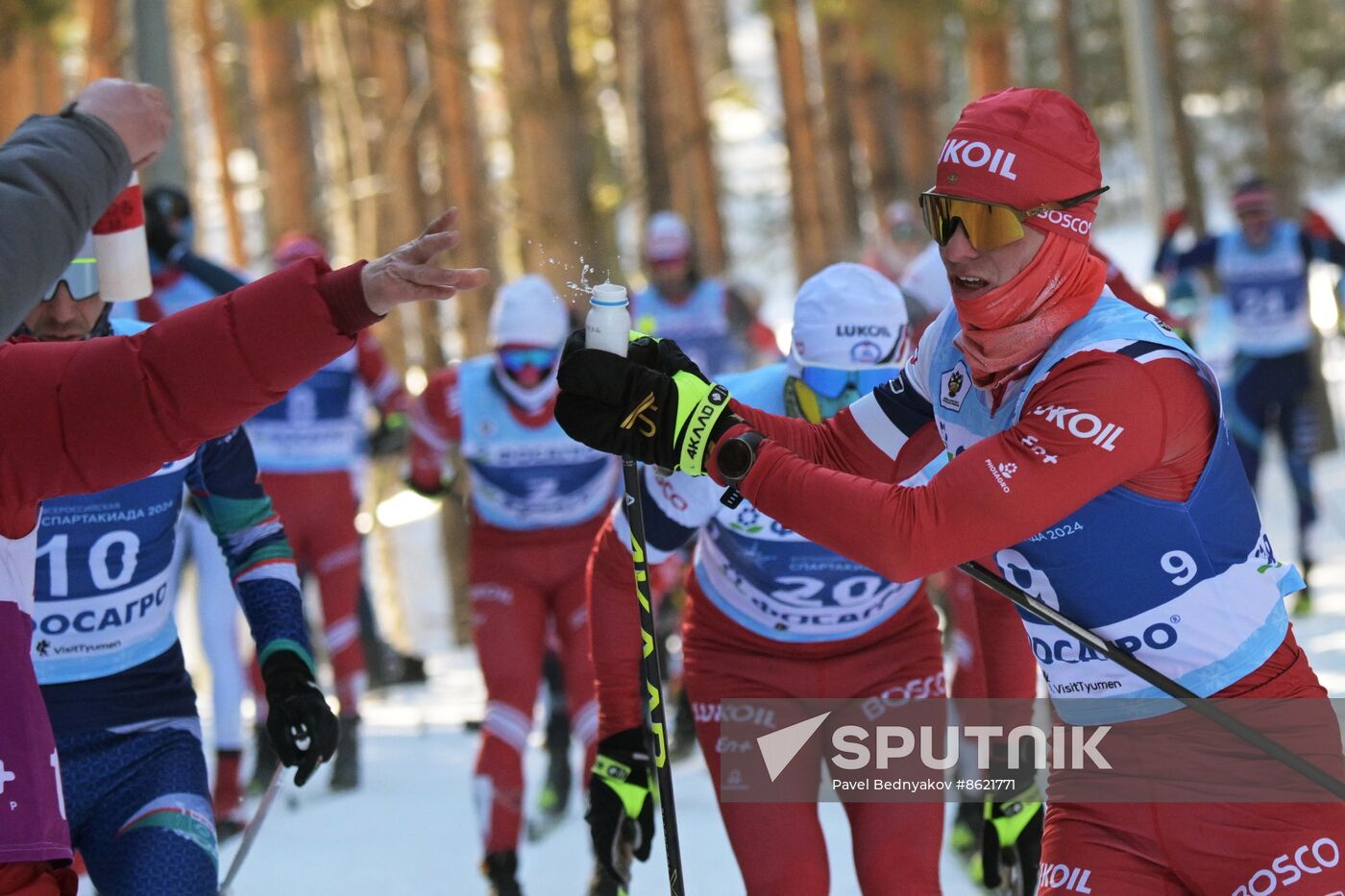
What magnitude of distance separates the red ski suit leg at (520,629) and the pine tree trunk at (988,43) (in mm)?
10782

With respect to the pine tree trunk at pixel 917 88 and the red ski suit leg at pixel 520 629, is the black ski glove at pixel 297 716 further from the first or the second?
the pine tree trunk at pixel 917 88

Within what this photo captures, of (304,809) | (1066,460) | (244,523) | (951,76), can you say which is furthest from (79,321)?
(951,76)

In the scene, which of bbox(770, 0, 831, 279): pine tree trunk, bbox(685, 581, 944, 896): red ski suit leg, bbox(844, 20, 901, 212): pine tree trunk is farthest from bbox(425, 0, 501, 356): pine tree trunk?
bbox(685, 581, 944, 896): red ski suit leg

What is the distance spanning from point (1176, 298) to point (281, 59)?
9509 millimetres

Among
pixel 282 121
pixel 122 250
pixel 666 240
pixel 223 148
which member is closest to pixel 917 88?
pixel 282 121

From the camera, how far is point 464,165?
17047mm

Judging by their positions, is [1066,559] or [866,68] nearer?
[1066,559]

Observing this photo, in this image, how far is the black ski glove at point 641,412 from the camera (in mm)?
3037

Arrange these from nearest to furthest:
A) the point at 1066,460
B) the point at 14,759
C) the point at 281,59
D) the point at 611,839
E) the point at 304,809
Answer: the point at 14,759, the point at 1066,460, the point at 611,839, the point at 304,809, the point at 281,59

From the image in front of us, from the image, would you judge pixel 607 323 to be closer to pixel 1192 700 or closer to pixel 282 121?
pixel 1192 700

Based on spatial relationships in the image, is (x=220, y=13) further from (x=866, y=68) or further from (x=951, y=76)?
(x=866, y=68)

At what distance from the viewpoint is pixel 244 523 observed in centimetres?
396

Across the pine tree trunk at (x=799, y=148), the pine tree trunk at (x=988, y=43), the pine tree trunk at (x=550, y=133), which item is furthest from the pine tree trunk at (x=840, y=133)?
the pine tree trunk at (x=550, y=133)

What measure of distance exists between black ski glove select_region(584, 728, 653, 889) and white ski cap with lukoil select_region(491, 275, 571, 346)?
3.01m
